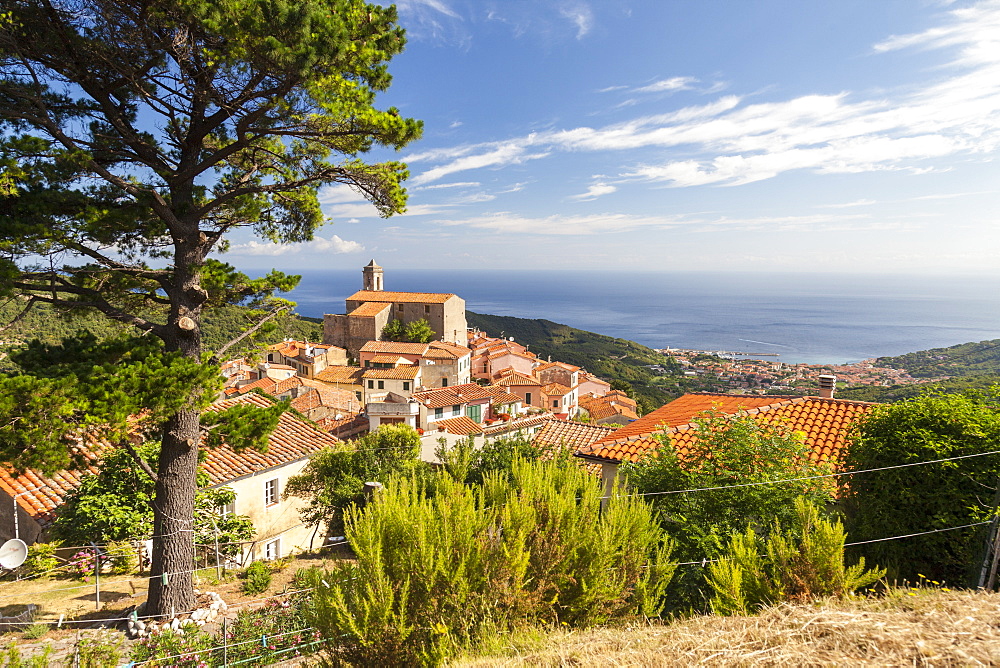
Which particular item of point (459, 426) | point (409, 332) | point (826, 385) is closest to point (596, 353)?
point (409, 332)

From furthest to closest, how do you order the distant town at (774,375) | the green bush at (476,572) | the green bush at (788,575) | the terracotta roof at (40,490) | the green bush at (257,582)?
the distant town at (774,375) → the terracotta roof at (40,490) → the green bush at (257,582) → the green bush at (788,575) → the green bush at (476,572)

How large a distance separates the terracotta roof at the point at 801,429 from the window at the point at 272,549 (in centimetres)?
894

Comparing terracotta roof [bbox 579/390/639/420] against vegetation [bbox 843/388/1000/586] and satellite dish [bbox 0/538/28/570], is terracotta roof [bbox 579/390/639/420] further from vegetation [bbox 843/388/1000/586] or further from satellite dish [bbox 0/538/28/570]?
satellite dish [bbox 0/538/28/570]

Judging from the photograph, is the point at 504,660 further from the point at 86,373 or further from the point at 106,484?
the point at 106,484

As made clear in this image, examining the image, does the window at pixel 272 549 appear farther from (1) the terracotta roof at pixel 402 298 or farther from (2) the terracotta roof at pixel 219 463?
(1) the terracotta roof at pixel 402 298

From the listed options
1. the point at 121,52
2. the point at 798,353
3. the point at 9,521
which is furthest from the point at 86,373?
the point at 798,353

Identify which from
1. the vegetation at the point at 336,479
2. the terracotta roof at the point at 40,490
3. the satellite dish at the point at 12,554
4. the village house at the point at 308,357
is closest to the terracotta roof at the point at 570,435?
the vegetation at the point at 336,479

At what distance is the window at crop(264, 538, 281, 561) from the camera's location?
42.2 feet

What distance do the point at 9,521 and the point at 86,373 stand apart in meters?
6.94

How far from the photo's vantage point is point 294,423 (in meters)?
15.9

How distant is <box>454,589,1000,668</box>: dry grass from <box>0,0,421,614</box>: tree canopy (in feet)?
18.3

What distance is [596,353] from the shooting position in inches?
3802

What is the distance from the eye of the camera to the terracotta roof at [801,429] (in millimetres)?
9156

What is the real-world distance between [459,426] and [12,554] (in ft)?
70.4
